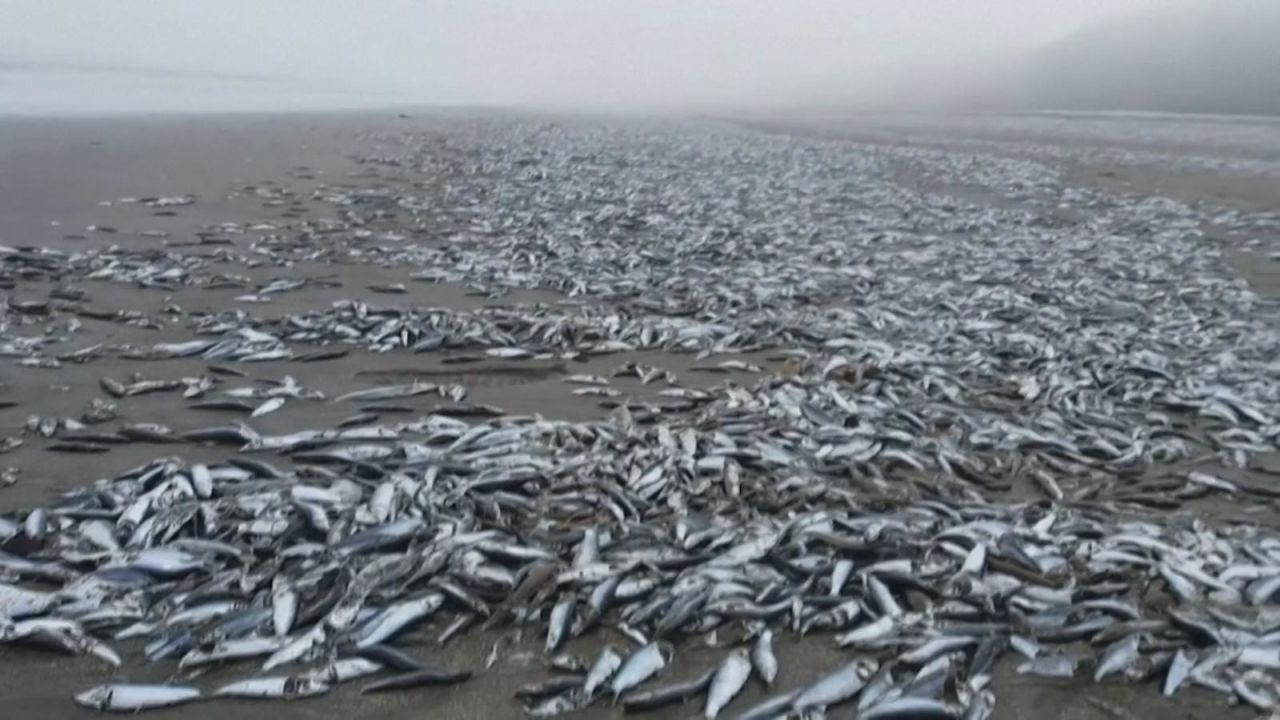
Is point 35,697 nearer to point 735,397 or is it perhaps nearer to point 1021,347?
point 735,397

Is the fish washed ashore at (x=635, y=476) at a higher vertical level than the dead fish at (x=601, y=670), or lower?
higher

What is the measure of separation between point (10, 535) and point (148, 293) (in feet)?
14.8

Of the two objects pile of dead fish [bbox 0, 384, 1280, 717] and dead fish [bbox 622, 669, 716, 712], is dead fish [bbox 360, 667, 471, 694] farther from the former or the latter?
dead fish [bbox 622, 669, 716, 712]

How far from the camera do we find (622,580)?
4.16 meters

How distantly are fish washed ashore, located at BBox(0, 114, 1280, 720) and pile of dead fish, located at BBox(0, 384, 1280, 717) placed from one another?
0.6 inches

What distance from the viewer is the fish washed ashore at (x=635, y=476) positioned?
373 centimetres

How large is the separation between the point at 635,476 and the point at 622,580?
105cm

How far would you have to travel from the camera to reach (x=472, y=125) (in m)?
34.5

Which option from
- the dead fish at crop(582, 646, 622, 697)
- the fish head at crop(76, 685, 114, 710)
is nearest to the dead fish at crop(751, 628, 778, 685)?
the dead fish at crop(582, 646, 622, 697)

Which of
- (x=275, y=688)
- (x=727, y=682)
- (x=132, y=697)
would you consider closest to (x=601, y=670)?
(x=727, y=682)

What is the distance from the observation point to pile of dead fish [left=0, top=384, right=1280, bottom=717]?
364 cm

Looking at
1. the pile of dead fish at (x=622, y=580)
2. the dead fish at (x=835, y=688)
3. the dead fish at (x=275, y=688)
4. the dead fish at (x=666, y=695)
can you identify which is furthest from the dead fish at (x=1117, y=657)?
the dead fish at (x=275, y=688)

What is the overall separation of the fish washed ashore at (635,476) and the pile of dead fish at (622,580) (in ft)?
0.05

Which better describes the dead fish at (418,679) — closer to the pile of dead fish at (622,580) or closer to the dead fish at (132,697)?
the pile of dead fish at (622,580)
